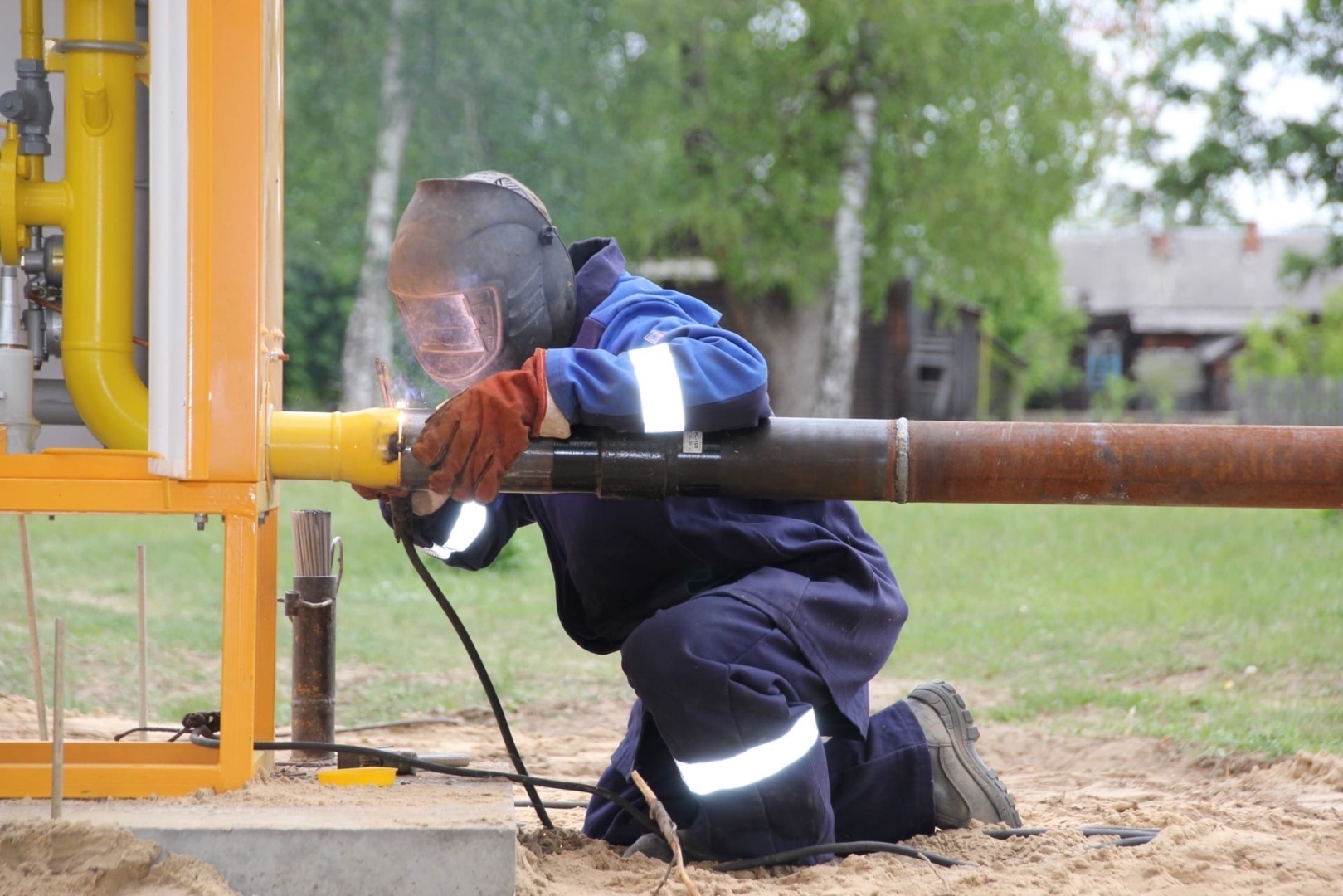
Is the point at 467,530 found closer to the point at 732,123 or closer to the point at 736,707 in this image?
the point at 736,707

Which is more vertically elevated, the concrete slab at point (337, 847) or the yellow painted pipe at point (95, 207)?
the yellow painted pipe at point (95, 207)

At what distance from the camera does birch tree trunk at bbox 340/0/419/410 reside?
1597 cm

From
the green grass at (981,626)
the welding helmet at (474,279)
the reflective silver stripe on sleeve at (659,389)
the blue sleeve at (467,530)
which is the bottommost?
the green grass at (981,626)

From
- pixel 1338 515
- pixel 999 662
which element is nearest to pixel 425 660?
pixel 999 662

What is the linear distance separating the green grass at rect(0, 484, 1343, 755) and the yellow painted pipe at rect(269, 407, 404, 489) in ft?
8.40

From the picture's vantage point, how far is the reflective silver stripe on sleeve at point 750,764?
8.08 ft

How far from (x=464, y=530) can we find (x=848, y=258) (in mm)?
16112

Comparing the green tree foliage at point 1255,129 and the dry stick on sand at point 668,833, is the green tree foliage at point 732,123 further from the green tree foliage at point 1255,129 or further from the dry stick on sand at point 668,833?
the dry stick on sand at point 668,833

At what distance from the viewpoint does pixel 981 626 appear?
21.1 ft

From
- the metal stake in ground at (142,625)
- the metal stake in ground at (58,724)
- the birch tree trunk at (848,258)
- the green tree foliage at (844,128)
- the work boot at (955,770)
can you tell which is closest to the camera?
the metal stake in ground at (58,724)

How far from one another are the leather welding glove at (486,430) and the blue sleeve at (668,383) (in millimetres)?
33

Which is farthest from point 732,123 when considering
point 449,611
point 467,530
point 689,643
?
point 689,643

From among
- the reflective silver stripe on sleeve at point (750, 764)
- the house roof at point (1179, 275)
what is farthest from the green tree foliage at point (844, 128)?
the house roof at point (1179, 275)

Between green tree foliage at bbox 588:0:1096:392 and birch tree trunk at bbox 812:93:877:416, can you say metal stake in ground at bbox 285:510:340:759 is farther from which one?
birch tree trunk at bbox 812:93:877:416
